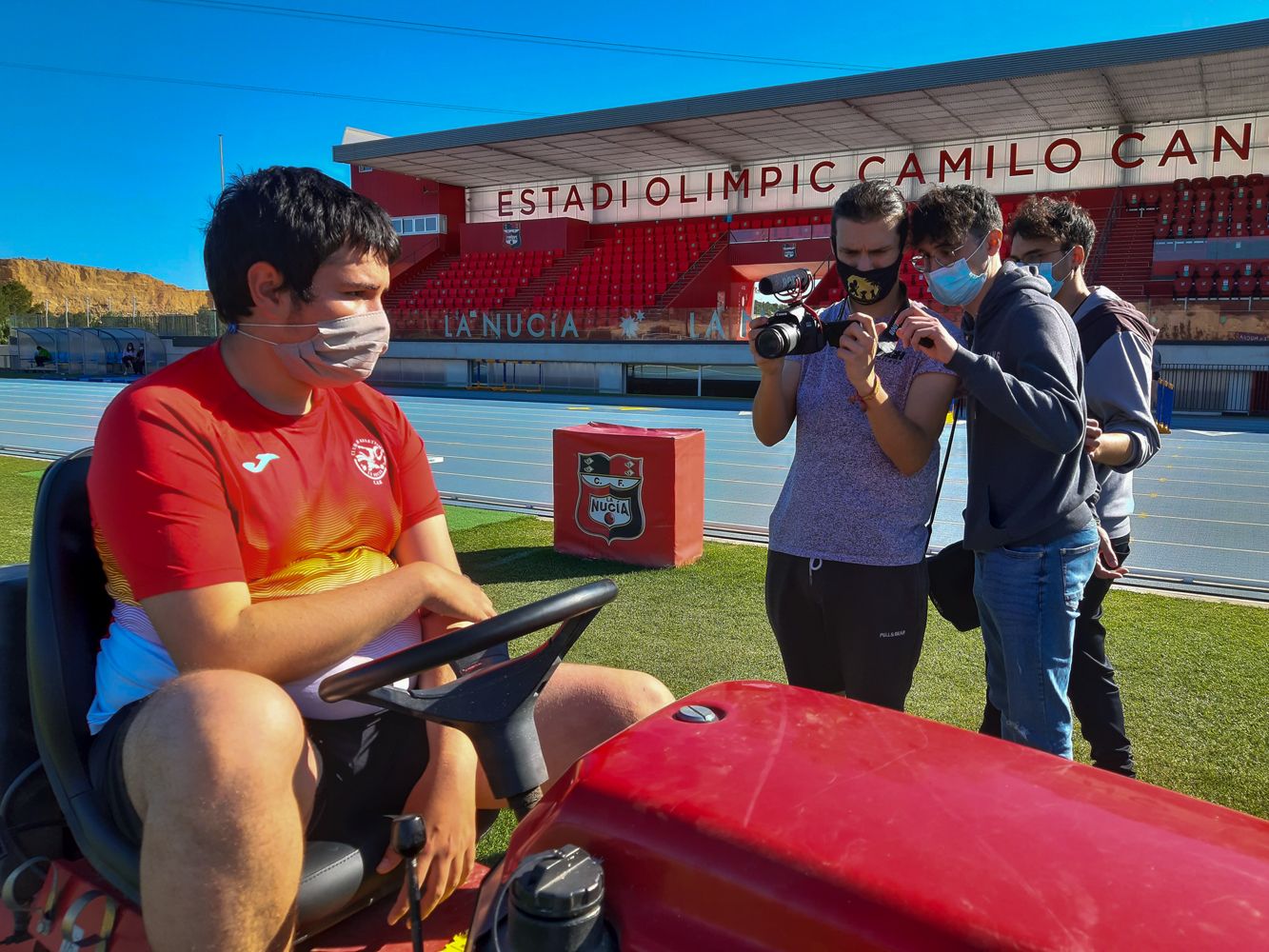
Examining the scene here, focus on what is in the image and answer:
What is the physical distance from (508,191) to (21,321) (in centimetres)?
2351

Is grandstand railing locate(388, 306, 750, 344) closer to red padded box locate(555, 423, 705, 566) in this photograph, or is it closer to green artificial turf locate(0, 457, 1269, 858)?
red padded box locate(555, 423, 705, 566)

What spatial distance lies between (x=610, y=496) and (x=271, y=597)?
4.36 metres

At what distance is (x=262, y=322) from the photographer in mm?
1685

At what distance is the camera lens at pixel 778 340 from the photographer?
217 centimetres

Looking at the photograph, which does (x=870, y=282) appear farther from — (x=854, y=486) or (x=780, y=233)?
(x=780, y=233)

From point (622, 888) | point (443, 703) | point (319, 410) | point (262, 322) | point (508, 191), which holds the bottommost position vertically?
point (622, 888)

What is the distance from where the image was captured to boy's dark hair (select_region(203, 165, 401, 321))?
1.61 metres

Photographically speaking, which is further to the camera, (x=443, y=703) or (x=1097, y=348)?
(x=1097, y=348)

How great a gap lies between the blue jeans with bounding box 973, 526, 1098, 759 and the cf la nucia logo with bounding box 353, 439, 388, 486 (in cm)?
145

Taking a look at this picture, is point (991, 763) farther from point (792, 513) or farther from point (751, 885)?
point (792, 513)

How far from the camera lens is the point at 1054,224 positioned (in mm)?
2848

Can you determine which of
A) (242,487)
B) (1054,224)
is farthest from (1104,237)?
(242,487)

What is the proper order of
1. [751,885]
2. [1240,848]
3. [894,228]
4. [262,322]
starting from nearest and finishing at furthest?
[751,885] → [1240,848] → [262,322] → [894,228]

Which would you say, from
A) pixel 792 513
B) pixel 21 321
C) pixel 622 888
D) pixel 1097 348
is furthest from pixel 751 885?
pixel 21 321
